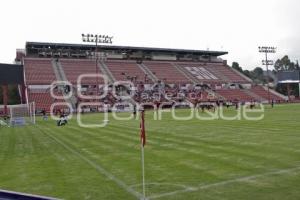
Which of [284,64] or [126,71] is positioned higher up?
[284,64]

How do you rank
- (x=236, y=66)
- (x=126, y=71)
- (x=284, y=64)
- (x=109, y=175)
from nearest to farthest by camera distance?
(x=109, y=175) < (x=126, y=71) < (x=236, y=66) < (x=284, y=64)

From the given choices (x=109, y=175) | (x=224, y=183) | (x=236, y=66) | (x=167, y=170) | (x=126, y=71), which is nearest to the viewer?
(x=224, y=183)

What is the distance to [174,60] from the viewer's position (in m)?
113

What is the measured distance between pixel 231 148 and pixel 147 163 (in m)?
4.13

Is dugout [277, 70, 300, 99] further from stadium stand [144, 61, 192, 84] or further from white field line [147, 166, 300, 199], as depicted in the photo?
white field line [147, 166, 300, 199]

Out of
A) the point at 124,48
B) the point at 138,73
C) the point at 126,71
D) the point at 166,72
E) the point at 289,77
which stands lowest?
the point at 289,77

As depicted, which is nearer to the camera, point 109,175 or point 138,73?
point 109,175

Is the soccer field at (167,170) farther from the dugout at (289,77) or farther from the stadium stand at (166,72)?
the dugout at (289,77)

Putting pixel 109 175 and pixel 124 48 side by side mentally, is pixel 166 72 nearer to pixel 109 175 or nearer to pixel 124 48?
pixel 124 48

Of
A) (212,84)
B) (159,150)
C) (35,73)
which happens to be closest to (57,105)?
(35,73)

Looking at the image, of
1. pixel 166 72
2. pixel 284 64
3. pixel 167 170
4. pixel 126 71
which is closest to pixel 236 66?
pixel 284 64

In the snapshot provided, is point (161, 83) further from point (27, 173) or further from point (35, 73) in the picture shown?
point (27, 173)

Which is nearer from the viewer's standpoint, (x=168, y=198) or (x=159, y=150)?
(x=168, y=198)

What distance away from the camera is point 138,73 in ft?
320
